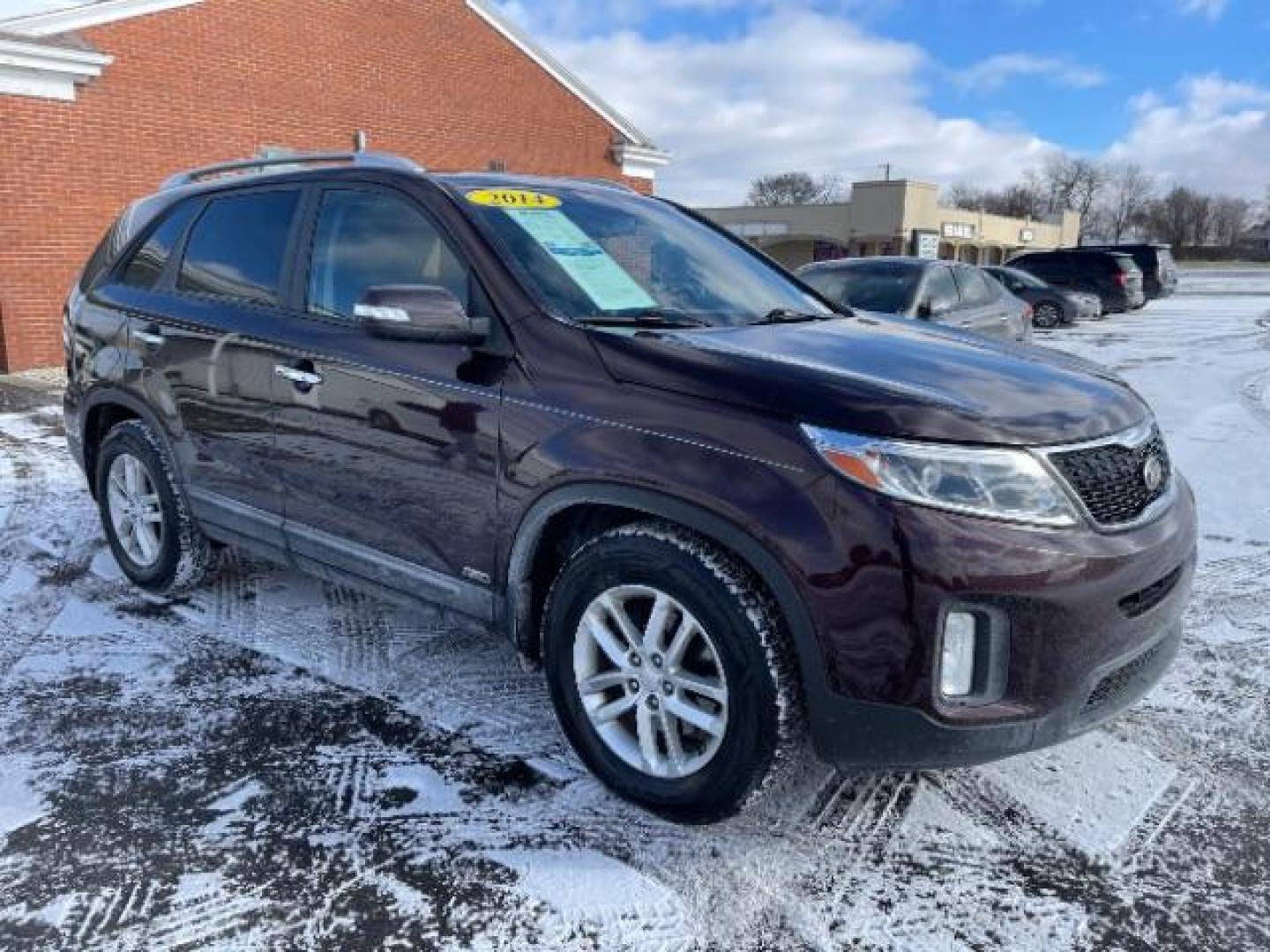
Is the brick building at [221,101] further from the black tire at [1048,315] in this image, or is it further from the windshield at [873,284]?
the black tire at [1048,315]

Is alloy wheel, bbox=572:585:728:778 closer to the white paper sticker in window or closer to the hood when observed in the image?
the hood

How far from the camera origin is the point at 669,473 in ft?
8.06

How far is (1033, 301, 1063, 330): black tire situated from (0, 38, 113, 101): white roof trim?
1792cm

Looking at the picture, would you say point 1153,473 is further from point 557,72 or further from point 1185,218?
point 1185,218

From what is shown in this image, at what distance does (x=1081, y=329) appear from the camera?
66.1 ft

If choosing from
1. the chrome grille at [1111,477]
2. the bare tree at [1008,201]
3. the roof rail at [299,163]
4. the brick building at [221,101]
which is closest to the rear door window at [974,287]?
the roof rail at [299,163]

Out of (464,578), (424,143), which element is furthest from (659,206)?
(424,143)

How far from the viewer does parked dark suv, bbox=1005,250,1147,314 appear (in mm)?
23797

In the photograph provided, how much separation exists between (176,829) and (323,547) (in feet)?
3.62

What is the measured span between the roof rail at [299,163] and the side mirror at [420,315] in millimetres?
722

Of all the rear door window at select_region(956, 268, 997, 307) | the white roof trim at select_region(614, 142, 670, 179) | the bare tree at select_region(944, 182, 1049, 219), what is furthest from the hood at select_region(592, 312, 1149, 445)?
the bare tree at select_region(944, 182, 1049, 219)

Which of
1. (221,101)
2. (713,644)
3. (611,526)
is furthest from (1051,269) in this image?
(713,644)

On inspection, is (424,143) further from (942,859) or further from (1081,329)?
(942,859)

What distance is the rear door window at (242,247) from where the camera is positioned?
3656 mm
